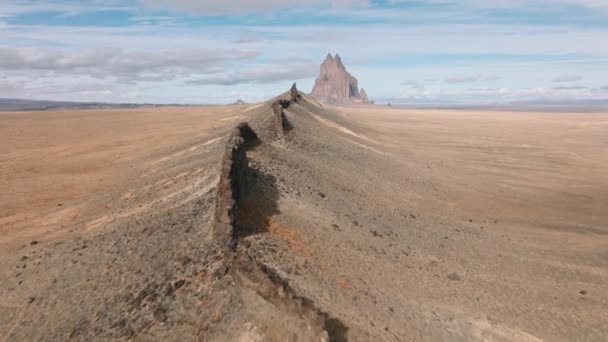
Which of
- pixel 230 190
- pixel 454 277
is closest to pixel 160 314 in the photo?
pixel 230 190

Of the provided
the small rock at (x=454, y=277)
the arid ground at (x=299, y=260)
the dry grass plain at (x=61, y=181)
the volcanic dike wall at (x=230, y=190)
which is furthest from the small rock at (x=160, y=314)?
the dry grass plain at (x=61, y=181)

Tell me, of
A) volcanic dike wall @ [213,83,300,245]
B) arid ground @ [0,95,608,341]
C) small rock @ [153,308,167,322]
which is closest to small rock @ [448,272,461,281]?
arid ground @ [0,95,608,341]

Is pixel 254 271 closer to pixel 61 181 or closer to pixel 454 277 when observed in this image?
pixel 454 277

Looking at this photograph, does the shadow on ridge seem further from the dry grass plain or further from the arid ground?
the dry grass plain

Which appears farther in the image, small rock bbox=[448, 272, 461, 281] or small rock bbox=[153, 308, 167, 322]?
small rock bbox=[448, 272, 461, 281]

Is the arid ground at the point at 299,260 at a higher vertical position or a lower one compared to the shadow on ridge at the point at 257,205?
lower

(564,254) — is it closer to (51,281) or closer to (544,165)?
(51,281)

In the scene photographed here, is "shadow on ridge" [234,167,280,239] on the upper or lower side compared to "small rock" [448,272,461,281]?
upper

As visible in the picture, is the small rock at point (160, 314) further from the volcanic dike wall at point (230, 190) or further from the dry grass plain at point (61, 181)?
the dry grass plain at point (61, 181)
